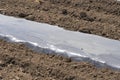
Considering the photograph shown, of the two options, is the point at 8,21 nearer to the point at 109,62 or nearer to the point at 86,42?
the point at 86,42

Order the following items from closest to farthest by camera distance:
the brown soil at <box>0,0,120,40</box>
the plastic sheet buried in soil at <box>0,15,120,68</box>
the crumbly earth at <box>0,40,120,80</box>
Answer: the crumbly earth at <box>0,40,120,80</box> → the plastic sheet buried in soil at <box>0,15,120,68</box> → the brown soil at <box>0,0,120,40</box>

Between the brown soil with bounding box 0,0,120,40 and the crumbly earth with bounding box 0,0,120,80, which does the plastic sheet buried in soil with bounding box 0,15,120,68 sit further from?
the brown soil with bounding box 0,0,120,40

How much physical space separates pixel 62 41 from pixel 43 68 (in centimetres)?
67

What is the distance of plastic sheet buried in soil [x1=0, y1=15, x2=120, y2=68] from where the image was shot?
13.6 feet

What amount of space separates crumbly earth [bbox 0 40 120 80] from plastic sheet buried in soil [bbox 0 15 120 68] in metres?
0.11

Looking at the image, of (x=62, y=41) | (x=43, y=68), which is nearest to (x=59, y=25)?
(x=62, y=41)

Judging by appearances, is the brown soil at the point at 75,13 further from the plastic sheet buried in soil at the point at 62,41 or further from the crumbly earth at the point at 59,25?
the plastic sheet buried in soil at the point at 62,41

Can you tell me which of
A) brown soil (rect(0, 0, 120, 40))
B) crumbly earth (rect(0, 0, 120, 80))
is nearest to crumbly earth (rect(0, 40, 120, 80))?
crumbly earth (rect(0, 0, 120, 80))

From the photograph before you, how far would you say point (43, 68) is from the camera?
395cm

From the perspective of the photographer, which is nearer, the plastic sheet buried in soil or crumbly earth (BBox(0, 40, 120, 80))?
crumbly earth (BBox(0, 40, 120, 80))

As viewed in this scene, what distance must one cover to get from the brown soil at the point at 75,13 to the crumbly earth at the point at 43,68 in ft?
3.05

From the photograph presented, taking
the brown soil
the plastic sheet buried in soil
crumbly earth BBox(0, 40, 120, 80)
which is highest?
the brown soil

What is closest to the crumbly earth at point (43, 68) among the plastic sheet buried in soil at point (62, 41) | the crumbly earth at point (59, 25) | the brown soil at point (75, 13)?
the crumbly earth at point (59, 25)

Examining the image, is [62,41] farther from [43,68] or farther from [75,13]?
[75,13]
